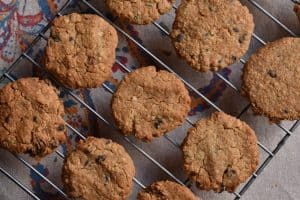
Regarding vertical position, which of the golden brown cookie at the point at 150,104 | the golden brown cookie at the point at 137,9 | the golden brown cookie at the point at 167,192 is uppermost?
the golden brown cookie at the point at 137,9

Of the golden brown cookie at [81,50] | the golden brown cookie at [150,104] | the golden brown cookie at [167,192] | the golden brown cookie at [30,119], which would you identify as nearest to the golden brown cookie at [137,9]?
the golden brown cookie at [81,50]

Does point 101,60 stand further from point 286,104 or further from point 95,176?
point 286,104

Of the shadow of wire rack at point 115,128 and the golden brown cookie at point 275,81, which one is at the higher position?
the golden brown cookie at point 275,81

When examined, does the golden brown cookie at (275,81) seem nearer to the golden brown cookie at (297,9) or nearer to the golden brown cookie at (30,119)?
the golden brown cookie at (297,9)

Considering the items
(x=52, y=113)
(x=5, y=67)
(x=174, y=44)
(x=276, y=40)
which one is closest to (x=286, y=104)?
(x=276, y=40)

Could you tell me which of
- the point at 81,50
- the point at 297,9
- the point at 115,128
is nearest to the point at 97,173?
the point at 115,128

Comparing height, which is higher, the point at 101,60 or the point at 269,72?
the point at 269,72

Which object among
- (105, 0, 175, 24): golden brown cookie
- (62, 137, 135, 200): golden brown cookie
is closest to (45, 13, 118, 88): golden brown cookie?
(105, 0, 175, 24): golden brown cookie
